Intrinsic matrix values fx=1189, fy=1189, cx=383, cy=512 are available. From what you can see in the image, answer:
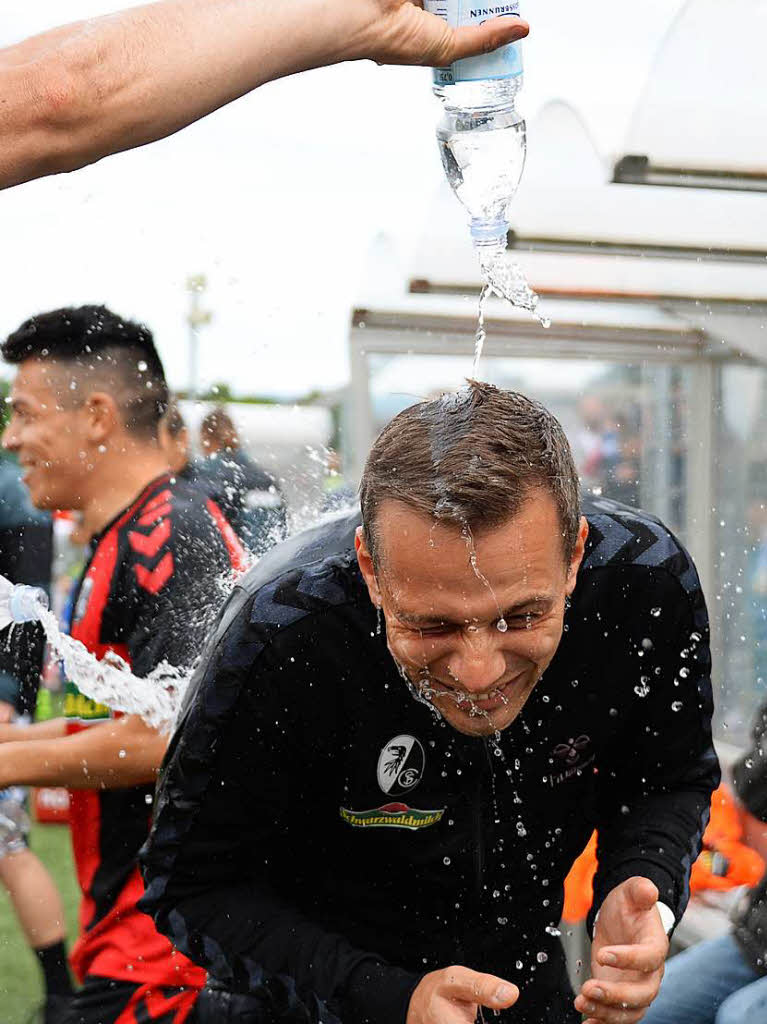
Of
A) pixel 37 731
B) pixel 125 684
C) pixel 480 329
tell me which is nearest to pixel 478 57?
pixel 480 329

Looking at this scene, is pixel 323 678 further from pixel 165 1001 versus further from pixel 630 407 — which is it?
pixel 630 407

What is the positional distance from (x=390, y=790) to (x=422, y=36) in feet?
4.13

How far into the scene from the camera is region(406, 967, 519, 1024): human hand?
1747mm

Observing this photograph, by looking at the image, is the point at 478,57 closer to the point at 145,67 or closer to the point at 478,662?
the point at 145,67

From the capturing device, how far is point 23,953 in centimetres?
488

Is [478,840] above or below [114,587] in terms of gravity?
below

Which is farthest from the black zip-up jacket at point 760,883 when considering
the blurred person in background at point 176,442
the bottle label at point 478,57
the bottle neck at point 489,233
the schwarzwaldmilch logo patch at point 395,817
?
the bottle label at point 478,57

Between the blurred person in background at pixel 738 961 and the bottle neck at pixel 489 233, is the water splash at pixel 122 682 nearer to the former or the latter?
the bottle neck at pixel 489 233

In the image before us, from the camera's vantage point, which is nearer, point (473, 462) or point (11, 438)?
point (473, 462)

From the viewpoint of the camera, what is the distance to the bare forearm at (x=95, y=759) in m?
2.66

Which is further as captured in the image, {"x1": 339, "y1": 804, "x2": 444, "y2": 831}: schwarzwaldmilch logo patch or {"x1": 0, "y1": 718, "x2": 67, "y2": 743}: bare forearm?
{"x1": 0, "y1": 718, "x2": 67, "y2": 743}: bare forearm

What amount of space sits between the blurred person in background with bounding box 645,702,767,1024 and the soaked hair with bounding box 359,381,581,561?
1325 mm

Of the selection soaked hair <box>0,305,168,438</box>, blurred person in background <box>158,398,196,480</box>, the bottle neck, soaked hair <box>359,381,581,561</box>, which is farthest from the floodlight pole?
soaked hair <box>359,381,581,561</box>

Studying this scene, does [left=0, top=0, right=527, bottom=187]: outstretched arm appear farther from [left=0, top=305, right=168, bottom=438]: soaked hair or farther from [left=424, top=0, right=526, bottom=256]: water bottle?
[left=0, top=305, right=168, bottom=438]: soaked hair
